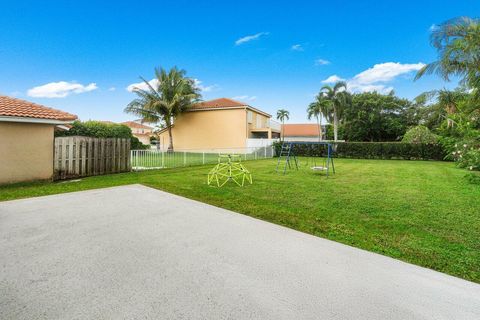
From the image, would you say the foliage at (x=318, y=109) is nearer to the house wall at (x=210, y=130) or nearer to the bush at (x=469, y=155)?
the house wall at (x=210, y=130)

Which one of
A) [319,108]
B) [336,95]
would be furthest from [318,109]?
[336,95]

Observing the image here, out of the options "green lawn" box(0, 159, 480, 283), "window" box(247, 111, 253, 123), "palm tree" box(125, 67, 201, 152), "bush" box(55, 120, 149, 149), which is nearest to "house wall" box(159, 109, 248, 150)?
"window" box(247, 111, 253, 123)

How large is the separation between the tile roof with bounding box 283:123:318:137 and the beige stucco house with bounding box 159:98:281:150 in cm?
2187

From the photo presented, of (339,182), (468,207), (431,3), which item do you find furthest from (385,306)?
(431,3)

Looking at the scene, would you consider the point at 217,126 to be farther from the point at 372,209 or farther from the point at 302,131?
the point at 302,131

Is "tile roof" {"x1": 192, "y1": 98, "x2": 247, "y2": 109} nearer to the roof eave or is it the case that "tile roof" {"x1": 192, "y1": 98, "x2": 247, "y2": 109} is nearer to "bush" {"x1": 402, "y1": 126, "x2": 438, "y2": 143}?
"bush" {"x1": 402, "y1": 126, "x2": 438, "y2": 143}

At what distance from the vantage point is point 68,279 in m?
2.35

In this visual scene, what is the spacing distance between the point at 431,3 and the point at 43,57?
2349 cm

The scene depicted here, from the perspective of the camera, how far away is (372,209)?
201 inches

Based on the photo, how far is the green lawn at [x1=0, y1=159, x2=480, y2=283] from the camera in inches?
128

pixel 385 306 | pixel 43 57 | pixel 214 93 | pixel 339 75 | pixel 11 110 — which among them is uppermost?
pixel 339 75

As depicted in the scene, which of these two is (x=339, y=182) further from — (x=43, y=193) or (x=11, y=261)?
(x=43, y=193)

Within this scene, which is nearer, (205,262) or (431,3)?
(205,262)

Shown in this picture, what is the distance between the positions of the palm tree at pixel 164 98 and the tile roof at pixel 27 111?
1680 cm
